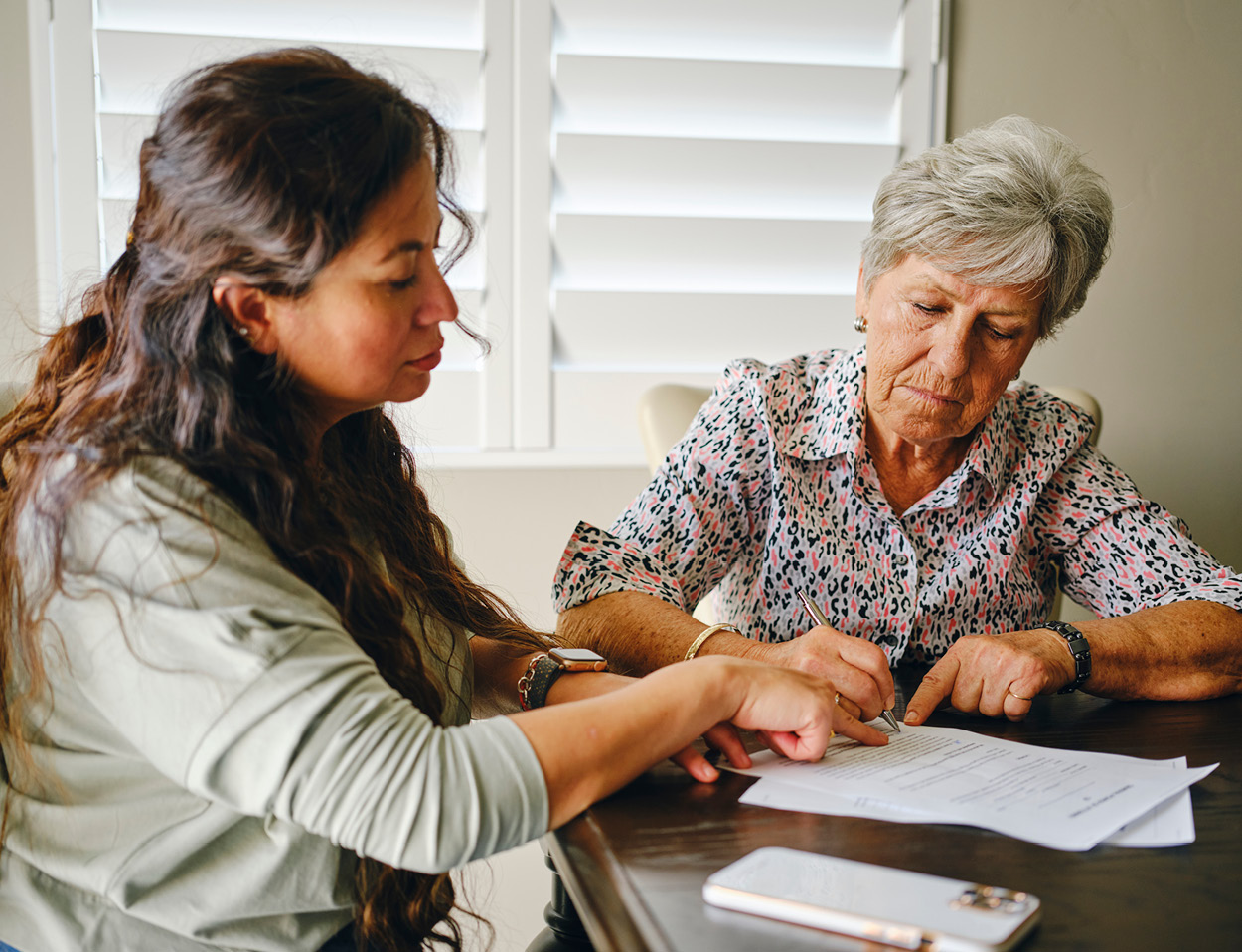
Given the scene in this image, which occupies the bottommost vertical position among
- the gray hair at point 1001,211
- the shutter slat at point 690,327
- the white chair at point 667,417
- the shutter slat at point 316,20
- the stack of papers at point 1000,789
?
the stack of papers at point 1000,789

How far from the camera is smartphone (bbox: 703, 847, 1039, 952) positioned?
Answer: 1.91 feet

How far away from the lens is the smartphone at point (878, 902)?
0.58 metres

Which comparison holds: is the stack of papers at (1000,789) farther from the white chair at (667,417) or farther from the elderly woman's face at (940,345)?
the white chair at (667,417)

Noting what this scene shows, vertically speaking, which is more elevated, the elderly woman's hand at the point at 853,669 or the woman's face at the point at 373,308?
the woman's face at the point at 373,308

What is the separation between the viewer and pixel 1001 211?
130cm

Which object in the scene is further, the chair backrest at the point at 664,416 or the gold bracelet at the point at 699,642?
the chair backrest at the point at 664,416

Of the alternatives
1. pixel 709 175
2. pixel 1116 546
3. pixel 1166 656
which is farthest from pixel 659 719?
pixel 709 175

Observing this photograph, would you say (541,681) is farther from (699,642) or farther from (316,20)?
(316,20)

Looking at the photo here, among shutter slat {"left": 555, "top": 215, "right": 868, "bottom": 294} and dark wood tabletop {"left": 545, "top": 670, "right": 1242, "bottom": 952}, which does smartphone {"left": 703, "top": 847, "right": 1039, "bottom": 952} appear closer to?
dark wood tabletop {"left": 545, "top": 670, "right": 1242, "bottom": 952}

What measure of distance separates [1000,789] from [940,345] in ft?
2.21

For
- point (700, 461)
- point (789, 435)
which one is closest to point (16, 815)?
point (700, 461)

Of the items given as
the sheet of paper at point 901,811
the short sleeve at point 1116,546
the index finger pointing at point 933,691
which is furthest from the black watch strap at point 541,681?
the short sleeve at point 1116,546

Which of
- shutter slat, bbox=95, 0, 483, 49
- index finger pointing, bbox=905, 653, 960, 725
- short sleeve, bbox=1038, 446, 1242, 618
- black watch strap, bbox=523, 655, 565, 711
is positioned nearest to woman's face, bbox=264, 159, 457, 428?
black watch strap, bbox=523, 655, 565, 711

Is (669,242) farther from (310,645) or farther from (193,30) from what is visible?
(310,645)
